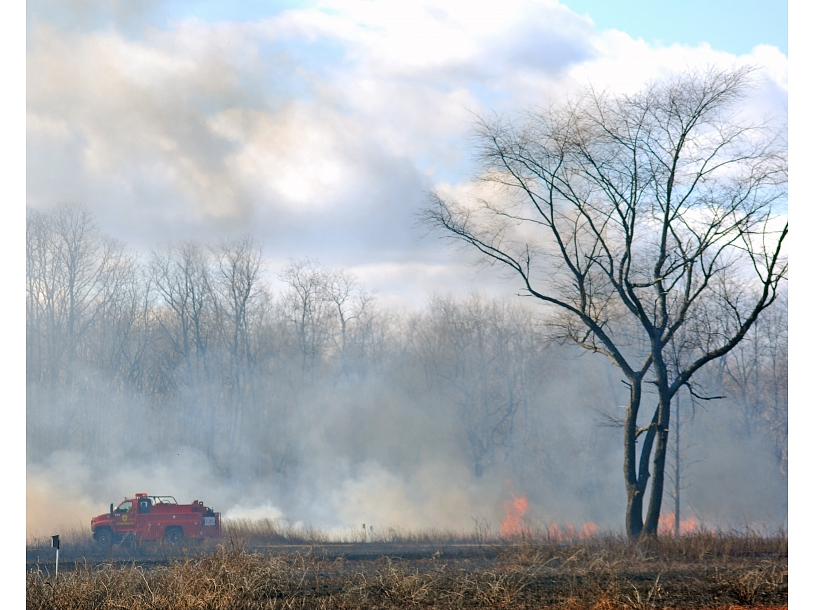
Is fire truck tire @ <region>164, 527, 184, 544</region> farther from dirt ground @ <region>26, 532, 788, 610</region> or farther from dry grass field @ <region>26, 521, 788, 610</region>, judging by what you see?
dry grass field @ <region>26, 521, 788, 610</region>

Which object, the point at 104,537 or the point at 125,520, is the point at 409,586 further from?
the point at 104,537

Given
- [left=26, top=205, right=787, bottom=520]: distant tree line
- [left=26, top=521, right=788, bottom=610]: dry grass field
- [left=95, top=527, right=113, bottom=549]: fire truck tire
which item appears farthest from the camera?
[left=26, top=205, right=787, bottom=520]: distant tree line

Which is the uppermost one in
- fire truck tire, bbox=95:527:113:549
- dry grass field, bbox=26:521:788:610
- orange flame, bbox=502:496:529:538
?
dry grass field, bbox=26:521:788:610

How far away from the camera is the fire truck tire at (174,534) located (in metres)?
23.2

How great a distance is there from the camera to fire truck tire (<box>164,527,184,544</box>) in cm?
2325

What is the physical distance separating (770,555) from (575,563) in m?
5.52

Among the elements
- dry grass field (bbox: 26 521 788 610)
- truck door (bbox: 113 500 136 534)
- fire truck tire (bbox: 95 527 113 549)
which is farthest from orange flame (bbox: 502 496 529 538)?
dry grass field (bbox: 26 521 788 610)

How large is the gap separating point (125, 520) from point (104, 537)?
920 mm

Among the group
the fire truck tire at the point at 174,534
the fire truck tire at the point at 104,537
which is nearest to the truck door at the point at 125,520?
the fire truck tire at the point at 104,537

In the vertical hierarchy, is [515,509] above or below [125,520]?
below

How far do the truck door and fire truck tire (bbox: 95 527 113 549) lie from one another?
1.10 feet

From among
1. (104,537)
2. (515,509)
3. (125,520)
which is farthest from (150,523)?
(515,509)

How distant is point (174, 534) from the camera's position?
23.4 m

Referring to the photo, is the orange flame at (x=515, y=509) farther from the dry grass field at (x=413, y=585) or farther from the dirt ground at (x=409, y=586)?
the dirt ground at (x=409, y=586)
